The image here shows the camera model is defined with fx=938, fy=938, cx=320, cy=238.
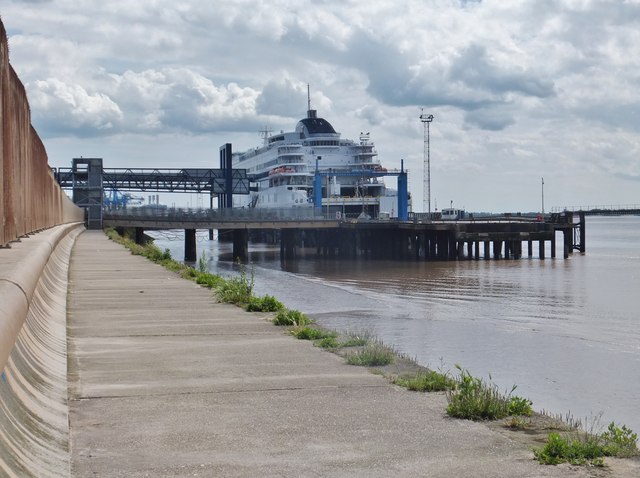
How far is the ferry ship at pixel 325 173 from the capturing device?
101m

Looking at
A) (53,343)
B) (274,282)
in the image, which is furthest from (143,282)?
(274,282)

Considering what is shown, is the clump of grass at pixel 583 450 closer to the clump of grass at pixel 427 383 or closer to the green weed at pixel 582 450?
the green weed at pixel 582 450

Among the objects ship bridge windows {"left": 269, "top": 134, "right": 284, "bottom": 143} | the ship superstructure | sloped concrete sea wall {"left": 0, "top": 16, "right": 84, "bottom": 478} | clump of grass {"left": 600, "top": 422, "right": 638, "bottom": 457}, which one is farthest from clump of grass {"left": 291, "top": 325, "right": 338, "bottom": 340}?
ship bridge windows {"left": 269, "top": 134, "right": 284, "bottom": 143}

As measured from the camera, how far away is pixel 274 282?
143ft

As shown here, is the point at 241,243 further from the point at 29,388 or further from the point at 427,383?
the point at 29,388

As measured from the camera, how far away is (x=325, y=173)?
101500 millimetres

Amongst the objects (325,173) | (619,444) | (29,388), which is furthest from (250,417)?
(325,173)

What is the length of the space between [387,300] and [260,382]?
24.4 m

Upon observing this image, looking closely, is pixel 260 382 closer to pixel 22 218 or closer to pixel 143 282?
pixel 22 218

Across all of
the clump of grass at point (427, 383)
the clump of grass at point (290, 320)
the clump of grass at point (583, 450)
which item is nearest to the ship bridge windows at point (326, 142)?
the clump of grass at point (290, 320)

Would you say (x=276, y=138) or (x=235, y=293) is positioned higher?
(x=276, y=138)

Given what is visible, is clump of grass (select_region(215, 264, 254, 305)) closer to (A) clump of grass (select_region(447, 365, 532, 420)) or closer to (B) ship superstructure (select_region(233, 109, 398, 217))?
(A) clump of grass (select_region(447, 365, 532, 420))

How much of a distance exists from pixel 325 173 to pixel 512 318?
76.8m

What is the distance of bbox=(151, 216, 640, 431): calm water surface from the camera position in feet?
45.4
